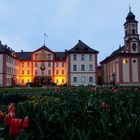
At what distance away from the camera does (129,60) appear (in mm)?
66750

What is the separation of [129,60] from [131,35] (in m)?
8.02

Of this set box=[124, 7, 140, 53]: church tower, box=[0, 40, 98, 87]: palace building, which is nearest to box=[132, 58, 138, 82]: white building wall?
box=[124, 7, 140, 53]: church tower

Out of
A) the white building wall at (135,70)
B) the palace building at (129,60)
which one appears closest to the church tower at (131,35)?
the palace building at (129,60)

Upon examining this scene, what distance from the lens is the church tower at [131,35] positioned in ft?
225

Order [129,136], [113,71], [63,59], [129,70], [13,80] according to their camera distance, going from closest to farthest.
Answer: [129,136] < [129,70] < [113,71] < [13,80] < [63,59]

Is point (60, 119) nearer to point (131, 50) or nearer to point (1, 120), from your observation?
point (1, 120)

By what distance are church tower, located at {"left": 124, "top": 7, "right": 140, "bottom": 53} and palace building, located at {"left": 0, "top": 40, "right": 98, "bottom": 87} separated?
8.61 m

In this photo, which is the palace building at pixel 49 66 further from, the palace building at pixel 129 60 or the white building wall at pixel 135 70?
the white building wall at pixel 135 70

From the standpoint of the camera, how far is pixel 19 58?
288ft

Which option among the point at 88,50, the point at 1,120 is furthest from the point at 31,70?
the point at 1,120

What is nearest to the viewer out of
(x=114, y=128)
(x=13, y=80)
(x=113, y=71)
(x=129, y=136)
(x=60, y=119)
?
(x=129, y=136)

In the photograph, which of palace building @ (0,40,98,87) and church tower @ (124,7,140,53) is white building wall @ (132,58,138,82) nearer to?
church tower @ (124,7,140,53)

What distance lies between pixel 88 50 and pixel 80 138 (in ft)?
229

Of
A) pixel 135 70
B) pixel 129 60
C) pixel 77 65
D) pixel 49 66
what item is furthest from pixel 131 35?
pixel 49 66
